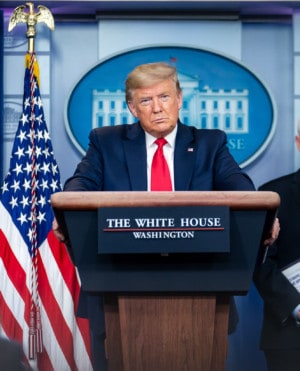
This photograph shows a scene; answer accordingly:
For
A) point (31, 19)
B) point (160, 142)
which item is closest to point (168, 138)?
point (160, 142)

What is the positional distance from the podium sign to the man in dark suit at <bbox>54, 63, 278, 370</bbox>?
0.58m

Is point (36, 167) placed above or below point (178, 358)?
above

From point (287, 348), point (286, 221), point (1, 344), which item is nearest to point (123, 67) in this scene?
point (286, 221)

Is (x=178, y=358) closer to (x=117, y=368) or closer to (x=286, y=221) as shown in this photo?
(x=117, y=368)

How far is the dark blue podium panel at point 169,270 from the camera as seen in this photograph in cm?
182

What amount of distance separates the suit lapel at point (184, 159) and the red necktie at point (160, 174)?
0.03 meters

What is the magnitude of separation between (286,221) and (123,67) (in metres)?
1.30

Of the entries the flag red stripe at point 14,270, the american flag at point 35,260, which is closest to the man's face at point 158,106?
the american flag at point 35,260

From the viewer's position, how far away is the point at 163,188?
7.75 ft

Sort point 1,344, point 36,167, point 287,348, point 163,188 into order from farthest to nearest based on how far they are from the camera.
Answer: point 36,167 < point 287,348 < point 163,188 < point 1,344

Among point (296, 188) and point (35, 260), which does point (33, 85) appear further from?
point (296, 188)

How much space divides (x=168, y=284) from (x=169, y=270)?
3 cm

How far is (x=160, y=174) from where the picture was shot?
238cm

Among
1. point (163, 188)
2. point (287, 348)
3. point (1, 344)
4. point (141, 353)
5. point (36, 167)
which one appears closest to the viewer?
point (1, 344)
